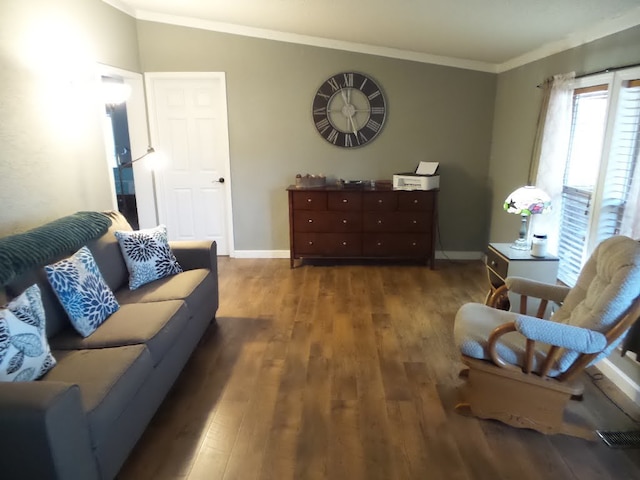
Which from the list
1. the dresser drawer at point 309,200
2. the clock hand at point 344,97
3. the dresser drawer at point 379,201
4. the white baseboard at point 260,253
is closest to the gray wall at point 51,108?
the white baseboard at point 260,253

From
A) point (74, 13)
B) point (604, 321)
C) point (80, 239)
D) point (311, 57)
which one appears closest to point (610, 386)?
point (604, 321)

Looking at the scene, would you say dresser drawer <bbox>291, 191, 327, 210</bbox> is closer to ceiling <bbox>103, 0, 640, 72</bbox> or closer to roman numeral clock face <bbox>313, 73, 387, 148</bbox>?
roman numeral clock face <bbox>313, 73, 387, 148</bbox>

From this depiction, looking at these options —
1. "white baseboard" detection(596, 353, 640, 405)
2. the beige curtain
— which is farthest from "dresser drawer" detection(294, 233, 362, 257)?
"white baseboard" detection(596, 353, 640, 405)

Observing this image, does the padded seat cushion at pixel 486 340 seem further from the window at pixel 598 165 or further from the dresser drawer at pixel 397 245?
the dresser drawer at pixel 397 245

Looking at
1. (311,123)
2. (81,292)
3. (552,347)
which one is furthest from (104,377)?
(311,123)

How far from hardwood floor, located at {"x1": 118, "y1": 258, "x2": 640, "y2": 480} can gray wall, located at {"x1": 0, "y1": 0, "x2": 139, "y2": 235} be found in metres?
1.49

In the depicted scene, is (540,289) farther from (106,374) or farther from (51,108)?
(51,108)

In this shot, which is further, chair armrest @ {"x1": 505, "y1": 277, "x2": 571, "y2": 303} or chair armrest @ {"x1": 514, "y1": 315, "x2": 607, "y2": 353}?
chair armrest @ {"x1": 505, "y1": 277, "x2": 571, "y2": 303}

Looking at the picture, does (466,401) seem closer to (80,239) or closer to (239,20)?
(80,239)

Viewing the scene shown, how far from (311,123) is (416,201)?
1.42 m

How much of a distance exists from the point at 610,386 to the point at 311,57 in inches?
153

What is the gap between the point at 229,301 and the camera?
12.6 feet

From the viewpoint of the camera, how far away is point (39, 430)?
1.38 meters

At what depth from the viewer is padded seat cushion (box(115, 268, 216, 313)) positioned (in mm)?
2695
